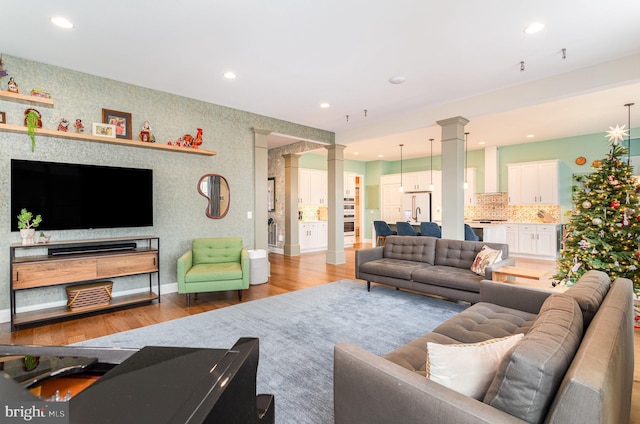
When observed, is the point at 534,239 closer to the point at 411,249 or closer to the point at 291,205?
the point at 411,249

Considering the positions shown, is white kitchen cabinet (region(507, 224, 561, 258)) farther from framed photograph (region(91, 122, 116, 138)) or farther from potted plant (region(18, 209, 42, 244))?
potted plant (region(18, 209, 42, 244))

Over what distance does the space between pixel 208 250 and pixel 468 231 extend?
471 centimetres

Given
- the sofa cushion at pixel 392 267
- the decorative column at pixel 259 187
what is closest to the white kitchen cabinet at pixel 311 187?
the decorative column at pixel 259 187

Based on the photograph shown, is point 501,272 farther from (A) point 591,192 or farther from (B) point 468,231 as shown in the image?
(B) point 468,231

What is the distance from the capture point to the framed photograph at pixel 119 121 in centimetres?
372

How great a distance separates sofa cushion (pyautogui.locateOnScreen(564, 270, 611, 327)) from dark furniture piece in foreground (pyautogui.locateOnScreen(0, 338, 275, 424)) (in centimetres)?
158

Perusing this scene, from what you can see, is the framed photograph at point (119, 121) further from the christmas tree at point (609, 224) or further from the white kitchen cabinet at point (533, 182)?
the white kitchen cabinet at point (533, 182)

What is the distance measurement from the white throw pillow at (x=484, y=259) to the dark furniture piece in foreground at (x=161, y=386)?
3226 mm

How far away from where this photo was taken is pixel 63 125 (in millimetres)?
3398

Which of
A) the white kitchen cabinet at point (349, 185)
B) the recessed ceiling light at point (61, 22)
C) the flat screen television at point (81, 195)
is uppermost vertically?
the recessed ceiling light at point (61, 22)

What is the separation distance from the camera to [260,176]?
514 centimetres

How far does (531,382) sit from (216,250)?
406cm

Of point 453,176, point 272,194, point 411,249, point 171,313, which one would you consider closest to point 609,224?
point 453,176

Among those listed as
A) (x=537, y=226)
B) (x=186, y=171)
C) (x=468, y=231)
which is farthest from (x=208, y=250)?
(x=537, y=226)
